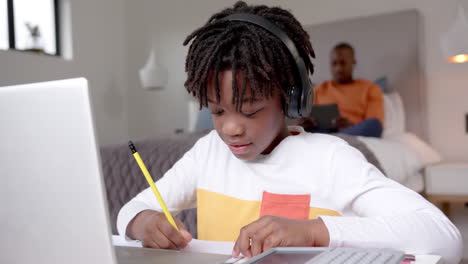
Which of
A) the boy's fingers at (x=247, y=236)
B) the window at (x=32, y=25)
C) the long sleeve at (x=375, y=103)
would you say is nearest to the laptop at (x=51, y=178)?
the boy's fingers at (x=247, y=236)

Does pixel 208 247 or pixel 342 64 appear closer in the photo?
pixel 208 247

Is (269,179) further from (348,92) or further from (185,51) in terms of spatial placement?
(348,92)

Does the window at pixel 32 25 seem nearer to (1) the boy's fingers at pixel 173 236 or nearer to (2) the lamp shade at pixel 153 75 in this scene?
(2) the lamp shade at pixel 153 75

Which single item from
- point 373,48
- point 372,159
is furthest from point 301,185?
point 373,48

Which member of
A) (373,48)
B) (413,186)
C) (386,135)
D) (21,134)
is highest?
(373,48)

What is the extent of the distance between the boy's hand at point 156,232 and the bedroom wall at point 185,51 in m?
2.42

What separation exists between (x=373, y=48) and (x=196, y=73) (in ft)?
9.07

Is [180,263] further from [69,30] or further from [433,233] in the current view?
[69,30]

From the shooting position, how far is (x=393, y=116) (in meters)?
3.16

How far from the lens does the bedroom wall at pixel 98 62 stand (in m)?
3.70

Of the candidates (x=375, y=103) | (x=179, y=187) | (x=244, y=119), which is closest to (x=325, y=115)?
(x=375, y=103)

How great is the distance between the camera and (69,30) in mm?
3936

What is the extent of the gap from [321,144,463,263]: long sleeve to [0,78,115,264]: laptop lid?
31 centimetres

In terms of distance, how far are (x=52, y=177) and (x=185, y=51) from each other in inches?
106
